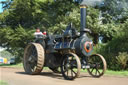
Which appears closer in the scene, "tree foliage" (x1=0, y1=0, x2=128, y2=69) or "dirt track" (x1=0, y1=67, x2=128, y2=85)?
"dirt track" (x1=0, y1=67, x2=128, y2=85)

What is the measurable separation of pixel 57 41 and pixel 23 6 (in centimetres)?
1399

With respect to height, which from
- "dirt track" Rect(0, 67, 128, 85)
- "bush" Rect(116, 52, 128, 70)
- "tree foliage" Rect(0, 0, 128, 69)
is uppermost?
"tree foliage" Rect(0, 0, 128, 69)

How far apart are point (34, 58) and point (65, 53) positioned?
195cm

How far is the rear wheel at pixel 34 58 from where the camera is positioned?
10119 mm

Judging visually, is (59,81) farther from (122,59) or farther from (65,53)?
(122,59)

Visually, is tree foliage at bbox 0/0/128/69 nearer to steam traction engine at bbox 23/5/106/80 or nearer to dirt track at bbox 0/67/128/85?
steam traction engine at bbox 23/5/106/80

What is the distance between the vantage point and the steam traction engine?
9091mm

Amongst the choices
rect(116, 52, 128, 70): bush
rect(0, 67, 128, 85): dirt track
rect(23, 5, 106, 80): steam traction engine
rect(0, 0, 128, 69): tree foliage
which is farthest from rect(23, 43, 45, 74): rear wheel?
rect(0, 0, 128, 69): tree foliage

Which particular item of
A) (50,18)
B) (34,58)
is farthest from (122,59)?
(50,18)

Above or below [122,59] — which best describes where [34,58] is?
above

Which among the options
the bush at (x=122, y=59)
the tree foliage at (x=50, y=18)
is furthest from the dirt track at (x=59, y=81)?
the tree foliage at (x=50, y=18)

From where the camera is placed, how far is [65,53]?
9.64 m

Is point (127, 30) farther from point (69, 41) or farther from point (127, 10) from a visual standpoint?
point (69, 41)

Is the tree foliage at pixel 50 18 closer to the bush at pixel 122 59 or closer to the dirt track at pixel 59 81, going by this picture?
the bush at pixel 122 59
